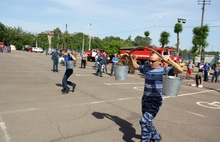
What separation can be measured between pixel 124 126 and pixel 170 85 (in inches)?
69.5

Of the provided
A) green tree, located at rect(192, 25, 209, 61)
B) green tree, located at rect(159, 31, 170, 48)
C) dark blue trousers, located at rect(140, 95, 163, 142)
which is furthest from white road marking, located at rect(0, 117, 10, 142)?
green tree, located at rect(159, 31, 170, 48)

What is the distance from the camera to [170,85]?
4.02m

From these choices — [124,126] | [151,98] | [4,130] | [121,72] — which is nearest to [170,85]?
[151,98]

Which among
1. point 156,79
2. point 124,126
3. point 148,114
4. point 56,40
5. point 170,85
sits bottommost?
point 124,126

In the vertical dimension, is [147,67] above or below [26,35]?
below

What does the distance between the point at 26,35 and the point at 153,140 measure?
86.1m

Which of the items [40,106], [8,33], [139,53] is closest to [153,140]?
[40,106]

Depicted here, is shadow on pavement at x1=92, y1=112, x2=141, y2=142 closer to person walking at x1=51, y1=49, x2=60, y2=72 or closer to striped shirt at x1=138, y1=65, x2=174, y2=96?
striped shirt at x1=138, y1=65, x2=174, y2=96

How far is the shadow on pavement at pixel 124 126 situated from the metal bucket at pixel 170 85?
1.24 metres

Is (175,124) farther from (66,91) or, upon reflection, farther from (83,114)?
(66,91)

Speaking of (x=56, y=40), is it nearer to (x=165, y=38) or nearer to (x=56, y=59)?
(x=165, y=38)

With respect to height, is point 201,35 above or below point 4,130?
above

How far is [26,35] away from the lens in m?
82.4

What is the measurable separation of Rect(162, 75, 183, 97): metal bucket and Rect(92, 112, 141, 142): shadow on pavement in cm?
124
